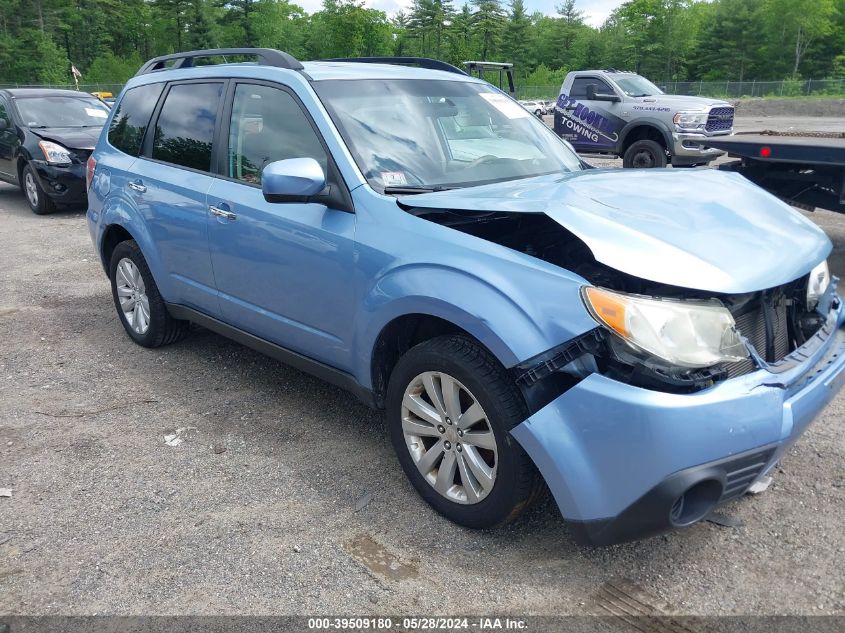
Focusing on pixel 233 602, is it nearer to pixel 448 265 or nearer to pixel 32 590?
pixel 32 590

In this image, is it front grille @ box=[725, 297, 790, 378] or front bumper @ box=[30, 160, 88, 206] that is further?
front bumper @ box=[30, 160, 88, 206]

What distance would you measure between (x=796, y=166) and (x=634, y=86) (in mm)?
8053

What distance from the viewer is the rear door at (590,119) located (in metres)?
13.8

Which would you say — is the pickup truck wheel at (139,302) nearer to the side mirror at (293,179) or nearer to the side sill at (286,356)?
the side sill at (286,356)

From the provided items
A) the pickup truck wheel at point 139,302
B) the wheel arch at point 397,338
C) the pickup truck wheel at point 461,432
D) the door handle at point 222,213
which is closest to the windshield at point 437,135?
the wheel arch at point 397,338

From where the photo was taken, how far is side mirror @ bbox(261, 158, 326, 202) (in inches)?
126

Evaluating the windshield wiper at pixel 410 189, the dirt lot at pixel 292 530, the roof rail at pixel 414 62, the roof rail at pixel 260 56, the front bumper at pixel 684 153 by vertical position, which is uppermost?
Answer: the roof rail at pixel 260 56

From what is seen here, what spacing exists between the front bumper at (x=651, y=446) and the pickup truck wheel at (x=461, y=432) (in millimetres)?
140

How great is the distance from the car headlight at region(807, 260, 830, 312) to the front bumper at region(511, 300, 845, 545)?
671mm

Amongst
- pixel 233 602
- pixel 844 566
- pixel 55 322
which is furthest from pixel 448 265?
pixel 55 322

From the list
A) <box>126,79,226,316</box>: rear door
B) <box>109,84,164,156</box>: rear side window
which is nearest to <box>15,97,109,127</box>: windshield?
<box>109,84,164,156</box>: rear side window

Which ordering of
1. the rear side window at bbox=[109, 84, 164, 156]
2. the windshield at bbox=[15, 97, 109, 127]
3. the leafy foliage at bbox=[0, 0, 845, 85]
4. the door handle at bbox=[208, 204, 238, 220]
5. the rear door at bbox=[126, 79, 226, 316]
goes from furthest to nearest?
the leafy foliage at bbox=[0, 0, 845, 85] < the windshield at bbox=[15, 97, 109, 127] < the rear side window at bbox=[109, 84, 164, 156] < the rear door at bbox=[126, 79, 226, 316] < the door handle at bbox=[208, 204, 238, 220]

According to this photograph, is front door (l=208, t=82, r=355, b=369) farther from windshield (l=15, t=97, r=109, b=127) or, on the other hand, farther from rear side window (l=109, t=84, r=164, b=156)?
windshield (l=15, t=97, r=109, b=127)

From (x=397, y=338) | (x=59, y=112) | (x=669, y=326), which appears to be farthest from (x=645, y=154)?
(x=669, y=326)
